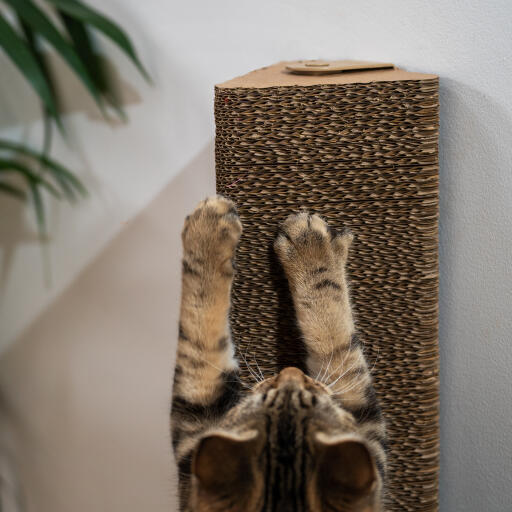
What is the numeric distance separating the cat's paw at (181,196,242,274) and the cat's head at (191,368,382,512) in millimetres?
227

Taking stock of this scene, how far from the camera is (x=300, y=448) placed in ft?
2.23

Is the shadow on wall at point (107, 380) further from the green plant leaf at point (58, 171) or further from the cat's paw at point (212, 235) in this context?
the cat's paw at point (212, 235)

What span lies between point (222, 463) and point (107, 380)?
37.2 inches

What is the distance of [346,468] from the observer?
0.62 meters

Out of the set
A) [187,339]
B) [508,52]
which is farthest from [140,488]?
[508,52]

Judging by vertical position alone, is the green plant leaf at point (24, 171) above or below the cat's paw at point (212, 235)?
above

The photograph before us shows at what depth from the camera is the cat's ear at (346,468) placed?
61cm

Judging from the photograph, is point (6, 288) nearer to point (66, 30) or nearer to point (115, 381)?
point (115, 381)

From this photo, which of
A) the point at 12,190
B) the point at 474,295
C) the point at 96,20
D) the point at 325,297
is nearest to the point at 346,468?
the point at 325,297

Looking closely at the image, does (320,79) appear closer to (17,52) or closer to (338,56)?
(338,56)

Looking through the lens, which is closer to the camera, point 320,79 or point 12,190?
point 320,79

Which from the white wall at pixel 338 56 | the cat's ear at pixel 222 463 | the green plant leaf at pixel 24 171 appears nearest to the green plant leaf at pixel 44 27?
the white wall at pixel 338 56

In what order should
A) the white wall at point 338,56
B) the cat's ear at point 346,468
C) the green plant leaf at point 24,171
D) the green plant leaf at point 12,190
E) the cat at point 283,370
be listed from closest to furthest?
the cat's ear at point 346,468
the cat at point 283,370
the white wall at point 338,56
the green plant leaf at point 24,171
the green plant leaf at point 12,190

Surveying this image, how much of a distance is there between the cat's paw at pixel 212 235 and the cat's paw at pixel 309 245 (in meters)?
0.08
